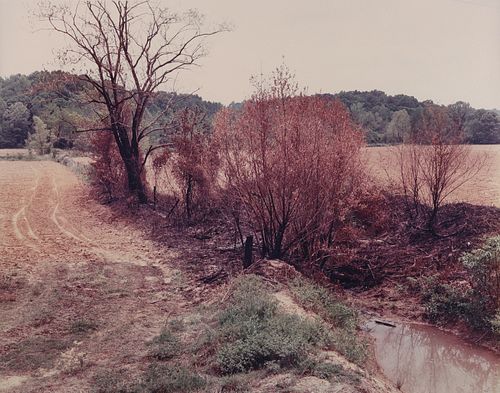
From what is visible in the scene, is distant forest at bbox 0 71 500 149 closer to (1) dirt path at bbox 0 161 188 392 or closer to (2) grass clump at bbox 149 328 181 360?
(1) dirt path at bbox 0 161 188 392

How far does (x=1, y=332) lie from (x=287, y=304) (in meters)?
5.54

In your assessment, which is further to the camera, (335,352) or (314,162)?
(314,162)

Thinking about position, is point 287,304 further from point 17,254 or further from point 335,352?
point 17,254

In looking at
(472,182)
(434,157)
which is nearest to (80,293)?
(434,157)

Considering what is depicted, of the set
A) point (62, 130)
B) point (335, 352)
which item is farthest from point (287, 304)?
point (62, 130)

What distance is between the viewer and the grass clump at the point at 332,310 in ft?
28.4

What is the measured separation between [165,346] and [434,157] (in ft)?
36.3

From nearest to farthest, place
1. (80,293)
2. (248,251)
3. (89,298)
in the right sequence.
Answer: (89,298) < (80,293) < (248,251)

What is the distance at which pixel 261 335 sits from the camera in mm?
7645

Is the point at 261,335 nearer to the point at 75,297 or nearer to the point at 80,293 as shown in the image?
the point at 75,297

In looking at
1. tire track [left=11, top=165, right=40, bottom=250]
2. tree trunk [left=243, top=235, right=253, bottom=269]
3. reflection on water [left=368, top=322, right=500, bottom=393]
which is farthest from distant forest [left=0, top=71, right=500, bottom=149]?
reflection on water [left=368, top=322, right=500, bottom=393]

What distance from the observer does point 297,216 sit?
40.2 ft

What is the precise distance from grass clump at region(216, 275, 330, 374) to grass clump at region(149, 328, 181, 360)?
81cm

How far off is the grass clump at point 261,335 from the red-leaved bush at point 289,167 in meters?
2.88
